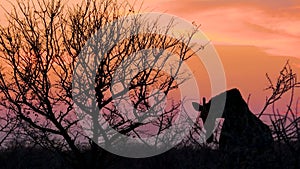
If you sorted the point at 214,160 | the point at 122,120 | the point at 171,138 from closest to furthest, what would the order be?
the point at 214,160, the point at 171,138, the point at 122,120

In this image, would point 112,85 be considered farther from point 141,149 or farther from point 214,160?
point 214,160

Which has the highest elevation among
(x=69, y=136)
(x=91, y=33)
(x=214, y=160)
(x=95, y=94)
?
(x=91, y=33)

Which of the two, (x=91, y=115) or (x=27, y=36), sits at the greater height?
(x=27, y=36)

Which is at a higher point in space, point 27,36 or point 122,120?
point 27,36

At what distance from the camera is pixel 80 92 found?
75.5ft

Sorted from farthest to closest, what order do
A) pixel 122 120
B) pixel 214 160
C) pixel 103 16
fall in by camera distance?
pixel 103 16, pixel 122 120, pixel 214 160

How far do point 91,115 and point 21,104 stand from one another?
3101 millimetres

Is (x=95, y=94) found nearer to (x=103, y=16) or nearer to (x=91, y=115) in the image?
(x=91, y=115)

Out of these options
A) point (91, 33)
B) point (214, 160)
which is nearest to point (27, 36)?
point (91, 33)

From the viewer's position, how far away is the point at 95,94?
23.0m

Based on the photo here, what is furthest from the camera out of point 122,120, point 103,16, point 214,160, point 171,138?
point 103,16

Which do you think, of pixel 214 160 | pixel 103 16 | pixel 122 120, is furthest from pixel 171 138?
pixel 103 16

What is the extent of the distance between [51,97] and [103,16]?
4.40 m

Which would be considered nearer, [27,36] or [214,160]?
[214,160]
